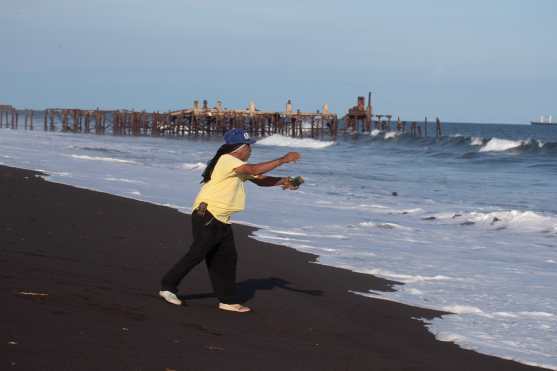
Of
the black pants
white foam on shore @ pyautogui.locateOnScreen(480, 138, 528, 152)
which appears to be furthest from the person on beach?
white foam on shore @ pyautogui.locateOnScreen(480, 138, 528, 152)

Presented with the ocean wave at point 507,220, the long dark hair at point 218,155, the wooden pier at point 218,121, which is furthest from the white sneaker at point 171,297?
the wooden pier at point 218,121

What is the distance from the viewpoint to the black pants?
5.79 metres

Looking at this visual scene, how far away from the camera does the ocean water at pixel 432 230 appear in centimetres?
636

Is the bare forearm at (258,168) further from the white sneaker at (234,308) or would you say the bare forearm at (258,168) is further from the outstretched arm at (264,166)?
the white sneaker at (234,308)

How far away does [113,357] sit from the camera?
405 centimetres

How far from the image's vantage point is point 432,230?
1225 centimetres

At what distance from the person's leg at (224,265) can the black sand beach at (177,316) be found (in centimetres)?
18

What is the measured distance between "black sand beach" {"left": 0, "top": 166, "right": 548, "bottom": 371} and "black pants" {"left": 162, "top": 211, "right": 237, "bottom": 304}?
0.55ft

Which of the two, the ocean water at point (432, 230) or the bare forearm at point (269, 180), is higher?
the bare forearm at point (269, 180)

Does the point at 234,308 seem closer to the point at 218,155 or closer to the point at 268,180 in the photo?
the point at 268,180

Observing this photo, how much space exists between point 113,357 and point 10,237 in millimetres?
3838

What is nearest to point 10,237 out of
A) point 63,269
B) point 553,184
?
point 63,269

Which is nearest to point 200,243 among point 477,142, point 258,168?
point 258,168

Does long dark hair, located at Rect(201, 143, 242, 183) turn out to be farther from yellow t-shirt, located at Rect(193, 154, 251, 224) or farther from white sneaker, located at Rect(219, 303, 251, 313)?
white sneaker, located at Rect(219, 303, 251, 313)
